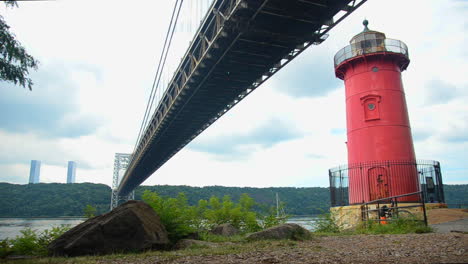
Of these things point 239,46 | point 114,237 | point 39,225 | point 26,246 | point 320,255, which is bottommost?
point 39,225

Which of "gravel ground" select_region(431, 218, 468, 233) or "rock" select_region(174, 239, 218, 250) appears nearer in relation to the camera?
"rock" select_region(174, 239, 218, 250)

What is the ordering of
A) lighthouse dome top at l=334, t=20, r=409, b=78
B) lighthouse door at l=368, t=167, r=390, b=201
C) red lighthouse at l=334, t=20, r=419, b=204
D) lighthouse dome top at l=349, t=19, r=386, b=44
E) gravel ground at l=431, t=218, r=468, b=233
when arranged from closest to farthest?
→ gravel ground at l=431, t=218, r=468, b=233
lighthouse door at l=368, t=167, r=390, b=201
red lighthouse at l=334, t=20, r=419, b=204
lighthouse dome top at l=334, t=20, r=409, b=78
lighthouse dome top at l=349, t=19, r=386, b=44

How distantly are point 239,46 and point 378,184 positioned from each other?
8.18 meters

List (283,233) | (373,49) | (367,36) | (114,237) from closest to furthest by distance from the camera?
(114,237) < (283,233) < (373,49) < (367,36)

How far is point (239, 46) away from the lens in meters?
13.6

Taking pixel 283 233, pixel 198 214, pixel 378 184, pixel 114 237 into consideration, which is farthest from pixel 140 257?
pixel 378 184

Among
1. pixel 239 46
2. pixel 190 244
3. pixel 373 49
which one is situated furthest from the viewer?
pixel 373 49

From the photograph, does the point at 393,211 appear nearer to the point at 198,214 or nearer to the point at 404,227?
the point at 404,227

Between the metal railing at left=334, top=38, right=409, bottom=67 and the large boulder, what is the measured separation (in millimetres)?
13298

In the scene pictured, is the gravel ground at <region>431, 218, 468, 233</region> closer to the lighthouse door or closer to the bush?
the bush

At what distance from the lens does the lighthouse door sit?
46.5 feet

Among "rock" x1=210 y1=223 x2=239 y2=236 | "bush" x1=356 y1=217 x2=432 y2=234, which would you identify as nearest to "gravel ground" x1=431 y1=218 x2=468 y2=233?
"bush" x1=356 y1=217 x2=432 y2=234

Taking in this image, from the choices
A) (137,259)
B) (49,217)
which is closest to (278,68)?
(137,259)

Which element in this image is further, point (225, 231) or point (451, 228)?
point (225, 231)
